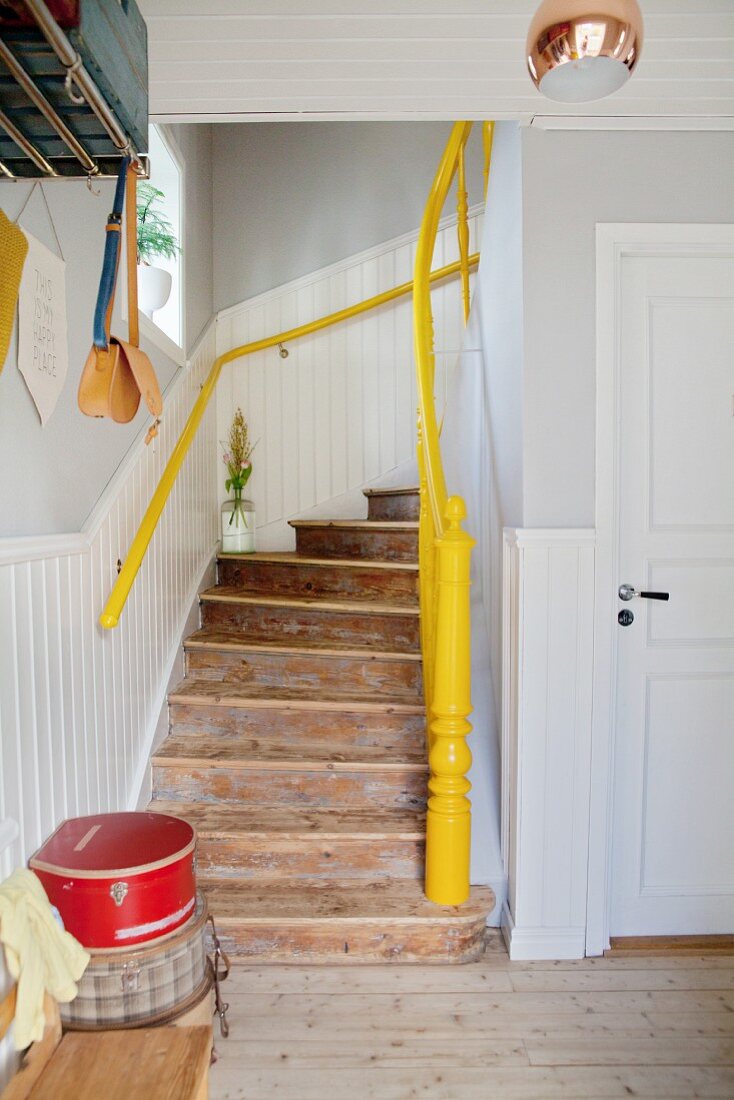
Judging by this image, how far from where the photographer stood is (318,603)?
9.98ft

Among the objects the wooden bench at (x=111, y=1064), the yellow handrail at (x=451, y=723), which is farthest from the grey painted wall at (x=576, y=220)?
the wooden bench at (x=111, y=1064)

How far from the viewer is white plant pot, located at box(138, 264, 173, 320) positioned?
9.27ft

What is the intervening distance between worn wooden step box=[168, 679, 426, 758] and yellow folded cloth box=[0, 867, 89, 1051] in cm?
121

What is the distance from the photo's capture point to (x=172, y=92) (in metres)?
1.96

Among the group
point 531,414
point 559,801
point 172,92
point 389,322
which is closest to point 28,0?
point 172,92

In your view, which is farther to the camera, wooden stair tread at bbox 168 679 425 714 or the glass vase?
the glass vase

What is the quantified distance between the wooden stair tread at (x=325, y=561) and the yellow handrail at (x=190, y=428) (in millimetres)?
635

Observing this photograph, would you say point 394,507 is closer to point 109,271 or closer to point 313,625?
point 313,625

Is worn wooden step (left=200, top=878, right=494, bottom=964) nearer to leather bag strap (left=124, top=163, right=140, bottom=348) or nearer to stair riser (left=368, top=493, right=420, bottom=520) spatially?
leather bag strap (left=124, top=163, right=140, bottom=348)

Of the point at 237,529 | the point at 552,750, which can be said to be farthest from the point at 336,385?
the point at 552,750

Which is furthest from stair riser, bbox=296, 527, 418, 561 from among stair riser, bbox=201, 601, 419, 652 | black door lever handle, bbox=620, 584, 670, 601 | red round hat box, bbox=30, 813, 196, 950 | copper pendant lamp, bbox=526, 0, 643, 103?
copper pendant lamp, bbox=526, 0, 643, 103

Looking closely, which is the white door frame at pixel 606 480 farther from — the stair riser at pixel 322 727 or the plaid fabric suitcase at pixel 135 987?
the plaid fabric suitcase at pixel 135 987

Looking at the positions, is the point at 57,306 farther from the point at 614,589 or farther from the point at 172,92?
the point at 614,589


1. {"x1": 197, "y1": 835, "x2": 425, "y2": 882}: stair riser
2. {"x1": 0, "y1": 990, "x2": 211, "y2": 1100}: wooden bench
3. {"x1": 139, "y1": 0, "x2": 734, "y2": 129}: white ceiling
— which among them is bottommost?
{"x1": 197, "y1": 835, "x2": 425, "y2": 882}: stair riser
